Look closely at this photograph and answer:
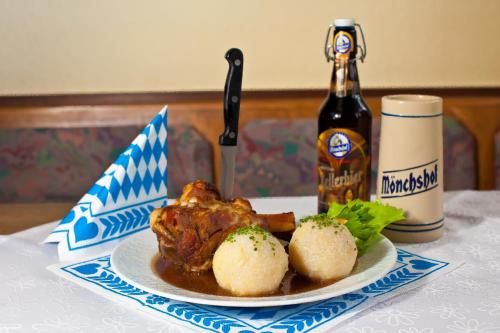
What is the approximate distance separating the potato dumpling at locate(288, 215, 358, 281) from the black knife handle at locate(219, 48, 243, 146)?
304 mm

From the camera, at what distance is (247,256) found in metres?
0.86

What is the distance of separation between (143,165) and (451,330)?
66cm

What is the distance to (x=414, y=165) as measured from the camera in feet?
3.86

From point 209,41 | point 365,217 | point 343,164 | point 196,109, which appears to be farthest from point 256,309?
point 209,41

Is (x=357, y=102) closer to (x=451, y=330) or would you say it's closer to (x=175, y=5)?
(x=451, y=330)

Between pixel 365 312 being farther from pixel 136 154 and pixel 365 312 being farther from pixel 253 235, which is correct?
pixel 136 154

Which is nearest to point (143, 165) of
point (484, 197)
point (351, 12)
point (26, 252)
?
point (26, 252)

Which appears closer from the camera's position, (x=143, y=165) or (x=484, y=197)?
(x=143, y=165)

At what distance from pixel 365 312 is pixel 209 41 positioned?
1.59 meters

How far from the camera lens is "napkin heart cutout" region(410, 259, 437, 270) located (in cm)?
105

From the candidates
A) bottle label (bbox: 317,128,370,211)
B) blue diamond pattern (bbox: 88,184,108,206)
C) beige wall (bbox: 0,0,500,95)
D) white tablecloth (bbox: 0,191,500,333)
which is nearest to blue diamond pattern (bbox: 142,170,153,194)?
blue diamond pattern (bbox: 88,184,108,206)

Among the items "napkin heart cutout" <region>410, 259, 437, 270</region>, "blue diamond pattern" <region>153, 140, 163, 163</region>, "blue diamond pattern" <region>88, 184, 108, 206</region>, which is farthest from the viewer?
"blue diamond pattern" <region>153, 140, 163, 163</region>

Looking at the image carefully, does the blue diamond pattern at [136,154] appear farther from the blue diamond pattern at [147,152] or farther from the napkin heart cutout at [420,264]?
the napkin heart cutout at [420,264]

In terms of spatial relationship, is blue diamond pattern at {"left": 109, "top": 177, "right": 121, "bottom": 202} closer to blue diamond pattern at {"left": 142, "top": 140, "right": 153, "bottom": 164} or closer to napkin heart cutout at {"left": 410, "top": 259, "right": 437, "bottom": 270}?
blue diamond pattern at {"left": 142, "top": 140, "right": 153, "bottom": 164}
